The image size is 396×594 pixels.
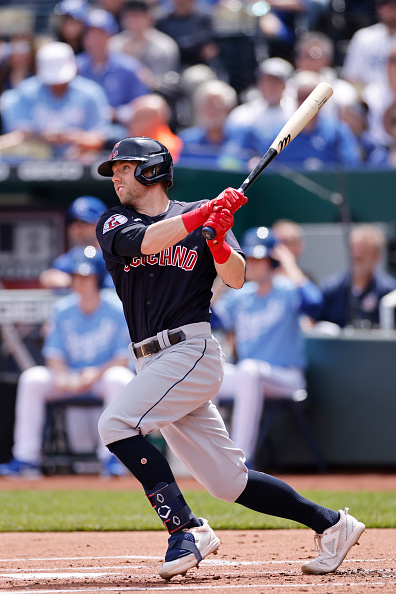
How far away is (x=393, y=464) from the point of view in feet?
25.9

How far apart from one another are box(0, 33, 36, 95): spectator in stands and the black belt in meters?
7.26

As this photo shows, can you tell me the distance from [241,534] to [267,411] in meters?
2.66

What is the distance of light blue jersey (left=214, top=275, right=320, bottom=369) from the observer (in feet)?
25.4

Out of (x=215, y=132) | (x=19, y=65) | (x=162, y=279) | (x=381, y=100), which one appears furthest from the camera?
(x=19, y=65)

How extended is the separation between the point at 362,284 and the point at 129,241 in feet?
15.4

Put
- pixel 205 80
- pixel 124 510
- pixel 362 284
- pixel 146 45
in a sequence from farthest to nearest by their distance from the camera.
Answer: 1. pixel 146 45
2. pixel 205 80
3. pixel 362 284
4. pixel 124 510

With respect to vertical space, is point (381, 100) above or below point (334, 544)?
above

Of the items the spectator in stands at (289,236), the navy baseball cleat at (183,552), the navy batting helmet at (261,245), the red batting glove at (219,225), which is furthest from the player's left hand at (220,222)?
the spectator in stands at (289,236)

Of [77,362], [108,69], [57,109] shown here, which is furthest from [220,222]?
[108,69]

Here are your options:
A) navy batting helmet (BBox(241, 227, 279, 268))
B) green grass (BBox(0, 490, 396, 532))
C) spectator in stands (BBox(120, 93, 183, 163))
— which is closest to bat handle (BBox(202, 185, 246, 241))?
green grass (BBox(0, 490, 396, 532))

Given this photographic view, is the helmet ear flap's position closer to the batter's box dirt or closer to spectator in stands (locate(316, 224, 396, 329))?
the batter's box dirt

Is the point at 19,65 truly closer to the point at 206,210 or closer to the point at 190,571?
the point at 206,210

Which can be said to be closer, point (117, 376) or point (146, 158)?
point (146, 158)

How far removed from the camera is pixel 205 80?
35.9 feet
